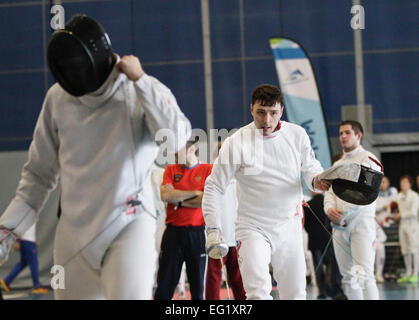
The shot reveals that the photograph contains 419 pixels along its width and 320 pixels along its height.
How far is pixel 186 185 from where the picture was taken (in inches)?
193

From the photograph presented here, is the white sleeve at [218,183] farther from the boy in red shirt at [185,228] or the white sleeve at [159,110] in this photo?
the white sleeve at [159,110]

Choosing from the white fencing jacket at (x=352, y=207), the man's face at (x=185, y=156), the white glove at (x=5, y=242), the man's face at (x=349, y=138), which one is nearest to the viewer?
the white glove at (x=5, y=242)

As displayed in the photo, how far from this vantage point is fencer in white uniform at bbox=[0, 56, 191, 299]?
2156 millimetres

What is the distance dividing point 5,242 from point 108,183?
486mm

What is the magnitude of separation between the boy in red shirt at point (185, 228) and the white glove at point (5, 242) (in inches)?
96.7

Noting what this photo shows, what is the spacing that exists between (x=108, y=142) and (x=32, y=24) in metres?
9.33

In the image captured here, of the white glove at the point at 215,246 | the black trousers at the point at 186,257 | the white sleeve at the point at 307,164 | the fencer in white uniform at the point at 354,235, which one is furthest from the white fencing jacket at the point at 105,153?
the fencer in white uniform at the point at 354,235

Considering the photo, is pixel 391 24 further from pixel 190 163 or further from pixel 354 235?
pixel 190 163

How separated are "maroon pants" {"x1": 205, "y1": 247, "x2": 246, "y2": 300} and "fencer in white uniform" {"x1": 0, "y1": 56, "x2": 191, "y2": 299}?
2.67 meters

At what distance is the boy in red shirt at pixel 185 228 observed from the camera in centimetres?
Answer: 479

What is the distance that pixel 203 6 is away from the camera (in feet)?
35.6

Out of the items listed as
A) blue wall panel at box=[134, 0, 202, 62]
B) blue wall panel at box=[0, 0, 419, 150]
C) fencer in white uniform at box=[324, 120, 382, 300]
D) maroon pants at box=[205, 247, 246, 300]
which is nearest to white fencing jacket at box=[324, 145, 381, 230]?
fencer in white uniform at box=[324, 120, 382, 300]
